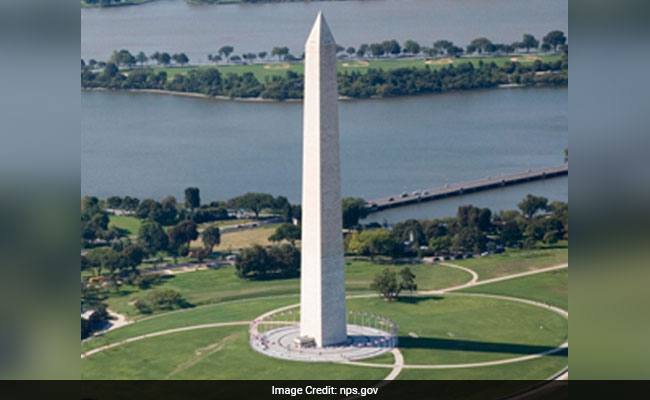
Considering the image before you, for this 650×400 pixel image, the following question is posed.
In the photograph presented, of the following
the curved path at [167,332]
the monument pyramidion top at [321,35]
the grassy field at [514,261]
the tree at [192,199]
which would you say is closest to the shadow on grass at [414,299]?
the grassy field at [514,261]

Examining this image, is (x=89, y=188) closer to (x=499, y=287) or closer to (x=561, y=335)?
(x=499, y=287)

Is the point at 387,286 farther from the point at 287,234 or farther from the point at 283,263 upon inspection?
the point at 287,234

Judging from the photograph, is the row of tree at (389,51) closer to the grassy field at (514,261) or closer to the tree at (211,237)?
the tree at (211,237)

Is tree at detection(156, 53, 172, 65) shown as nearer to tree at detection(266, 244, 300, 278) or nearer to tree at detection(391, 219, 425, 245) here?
tree at detection(391, 219, 425, 245)

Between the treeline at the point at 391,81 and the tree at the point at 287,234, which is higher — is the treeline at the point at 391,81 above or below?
above

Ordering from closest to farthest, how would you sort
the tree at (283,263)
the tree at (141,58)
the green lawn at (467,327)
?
the green lawn at (467,327)
the tree at (283,263)
the tree at (141,58)
